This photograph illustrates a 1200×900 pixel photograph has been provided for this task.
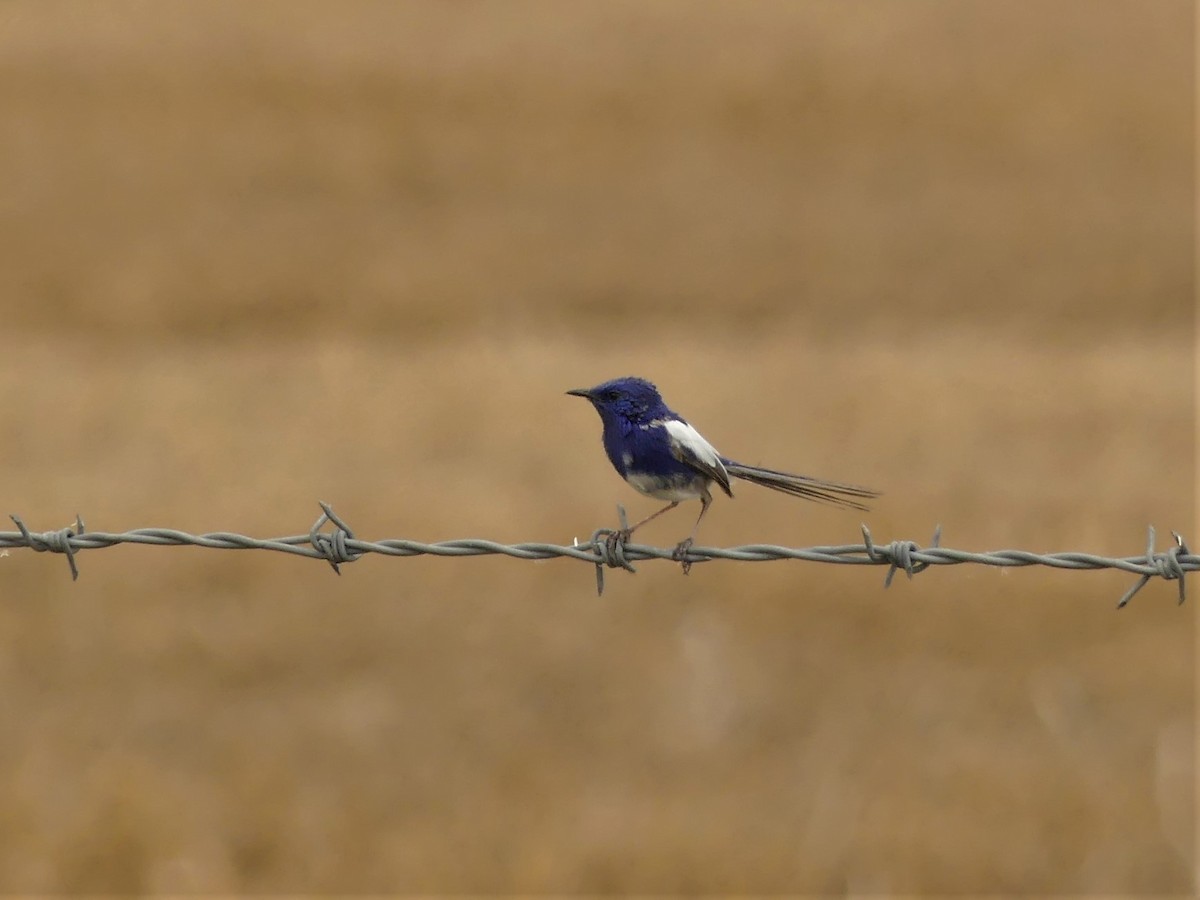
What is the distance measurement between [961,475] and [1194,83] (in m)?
10.9

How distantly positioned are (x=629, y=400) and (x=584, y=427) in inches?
374

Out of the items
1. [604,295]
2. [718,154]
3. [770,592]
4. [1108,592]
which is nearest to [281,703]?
[770,592]

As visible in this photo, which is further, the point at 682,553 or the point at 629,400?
the point at 629,400

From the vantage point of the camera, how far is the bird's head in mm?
5293

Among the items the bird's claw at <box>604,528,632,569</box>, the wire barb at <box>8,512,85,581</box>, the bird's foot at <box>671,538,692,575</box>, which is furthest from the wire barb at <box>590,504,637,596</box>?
the wire barb at <box>8,512,85,581</box>

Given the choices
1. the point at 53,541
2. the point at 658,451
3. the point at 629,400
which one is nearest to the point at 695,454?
A: the point at 658,451

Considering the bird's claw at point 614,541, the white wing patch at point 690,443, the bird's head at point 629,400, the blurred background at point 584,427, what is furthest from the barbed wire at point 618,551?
the blurred background at point 584,427

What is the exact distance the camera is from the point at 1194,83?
71.6 feet

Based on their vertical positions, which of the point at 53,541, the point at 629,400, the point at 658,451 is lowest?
the point at 53,541

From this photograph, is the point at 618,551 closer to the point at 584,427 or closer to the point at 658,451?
the point at 658,451

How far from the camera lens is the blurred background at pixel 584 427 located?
9398 mm

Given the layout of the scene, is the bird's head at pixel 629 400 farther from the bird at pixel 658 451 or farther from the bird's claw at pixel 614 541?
the bird's claw at pixel 614 541

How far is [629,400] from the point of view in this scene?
5.32 meters

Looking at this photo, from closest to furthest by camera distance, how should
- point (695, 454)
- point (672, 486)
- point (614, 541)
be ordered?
point (614, 541)
point (695, 454)
point (672, 486)
